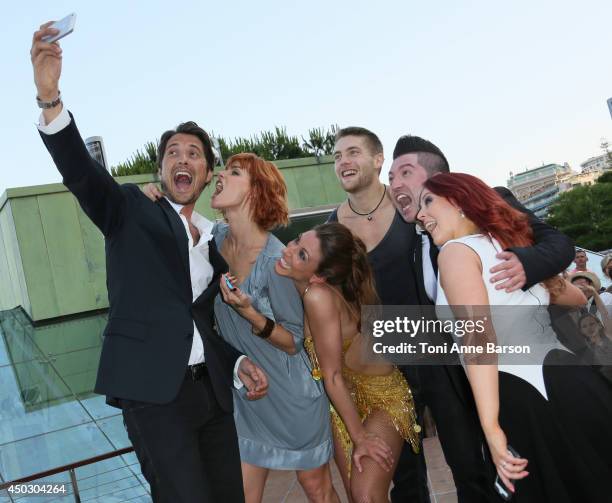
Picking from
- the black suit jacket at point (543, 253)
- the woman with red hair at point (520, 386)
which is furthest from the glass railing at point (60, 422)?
the black suit jacket at point (543, 253)

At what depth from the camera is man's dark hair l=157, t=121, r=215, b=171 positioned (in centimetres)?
294

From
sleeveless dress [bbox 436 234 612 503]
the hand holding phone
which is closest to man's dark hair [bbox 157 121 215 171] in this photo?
sleeveless dress [bbox 436 234 612 503]

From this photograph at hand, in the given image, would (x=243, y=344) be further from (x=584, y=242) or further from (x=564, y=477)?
(x=584, y=242)

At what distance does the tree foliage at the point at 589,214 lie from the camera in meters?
61.1

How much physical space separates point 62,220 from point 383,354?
19.4 feet

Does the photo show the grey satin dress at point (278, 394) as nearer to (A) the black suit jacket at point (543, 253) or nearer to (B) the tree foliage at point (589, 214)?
(A) the black suit jacket at point (543, 253)

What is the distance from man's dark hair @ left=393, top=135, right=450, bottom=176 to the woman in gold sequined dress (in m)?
0.48

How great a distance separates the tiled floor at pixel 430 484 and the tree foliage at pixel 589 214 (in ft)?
194

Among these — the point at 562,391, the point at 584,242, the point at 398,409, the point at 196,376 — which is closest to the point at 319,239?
the point at 398,409

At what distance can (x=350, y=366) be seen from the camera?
3.31 metres

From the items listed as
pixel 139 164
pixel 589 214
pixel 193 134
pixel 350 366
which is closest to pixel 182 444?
pixel 350 366

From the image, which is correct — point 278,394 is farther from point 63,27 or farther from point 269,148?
point 269,148

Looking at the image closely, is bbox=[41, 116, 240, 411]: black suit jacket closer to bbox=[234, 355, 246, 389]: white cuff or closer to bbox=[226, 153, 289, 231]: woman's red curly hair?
bbox=[234, 355, 246, 389]: white cuff

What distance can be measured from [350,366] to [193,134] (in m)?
1.32
